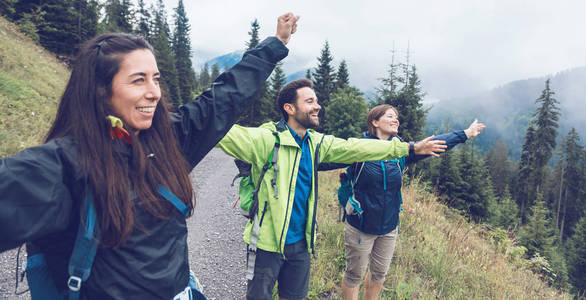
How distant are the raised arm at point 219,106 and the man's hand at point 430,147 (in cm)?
158

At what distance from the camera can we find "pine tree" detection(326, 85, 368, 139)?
2181cm

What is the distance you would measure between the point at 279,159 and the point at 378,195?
4.63 feet

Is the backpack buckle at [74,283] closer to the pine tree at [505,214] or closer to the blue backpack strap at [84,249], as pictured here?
the blue backpack strap at [84,249]

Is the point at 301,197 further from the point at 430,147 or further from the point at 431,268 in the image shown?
the point at 431,268

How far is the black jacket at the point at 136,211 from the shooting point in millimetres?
955

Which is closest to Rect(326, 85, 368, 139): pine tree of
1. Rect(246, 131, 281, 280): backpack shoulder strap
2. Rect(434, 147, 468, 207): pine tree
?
Rect(434, 147, 468, 207): pine tree

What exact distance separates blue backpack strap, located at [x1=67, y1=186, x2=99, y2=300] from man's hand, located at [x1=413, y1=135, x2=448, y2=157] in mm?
2433

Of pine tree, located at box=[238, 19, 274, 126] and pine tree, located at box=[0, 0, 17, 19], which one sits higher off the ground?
pine tree, located at box=[0, 0, 17, 19]

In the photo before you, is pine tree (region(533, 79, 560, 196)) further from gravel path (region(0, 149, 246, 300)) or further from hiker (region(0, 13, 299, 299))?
hiker (region(0, 13, 299, 299))

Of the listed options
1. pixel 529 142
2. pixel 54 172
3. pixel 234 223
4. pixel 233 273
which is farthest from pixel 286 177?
pixel 529 142

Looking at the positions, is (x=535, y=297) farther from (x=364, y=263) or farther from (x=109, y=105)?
(x=109, y=105)

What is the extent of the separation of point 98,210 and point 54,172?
8.9 inches

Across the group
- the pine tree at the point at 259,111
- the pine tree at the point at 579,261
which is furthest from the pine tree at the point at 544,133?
the pine tree at the point at 259,111

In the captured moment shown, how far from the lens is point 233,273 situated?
4.36 meters
